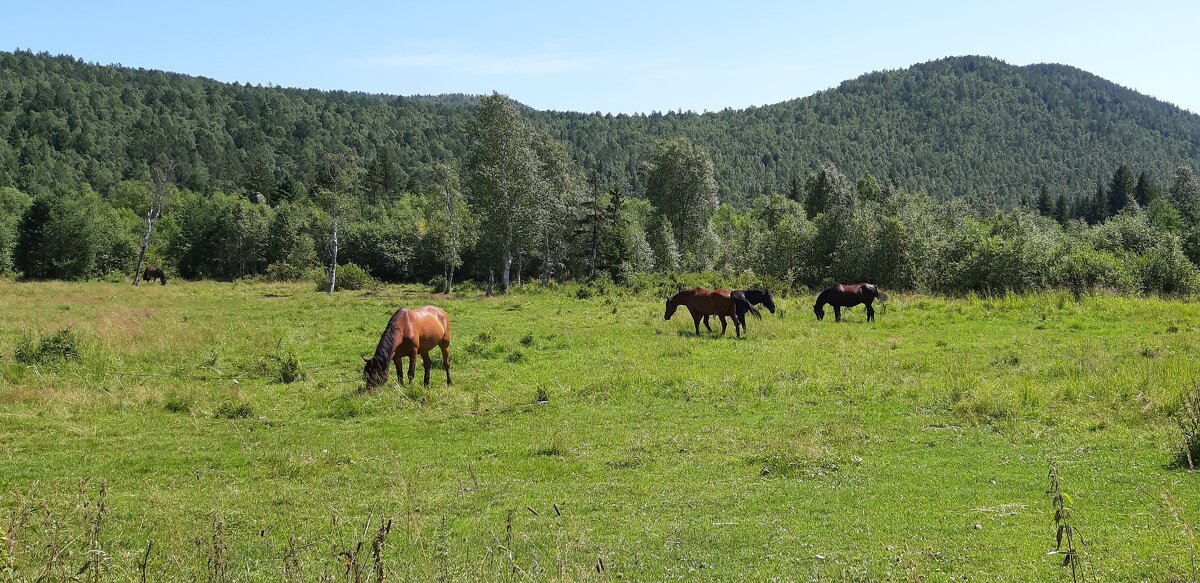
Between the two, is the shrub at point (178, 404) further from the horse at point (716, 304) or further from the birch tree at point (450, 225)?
the birch tree at point (450, 225)

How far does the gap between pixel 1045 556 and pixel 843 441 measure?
401 centimetres

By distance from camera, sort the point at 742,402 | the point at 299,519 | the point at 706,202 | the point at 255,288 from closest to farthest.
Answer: the point at 299,519 < the point at 742,402 < the point at 255,288 < the point at 706,202

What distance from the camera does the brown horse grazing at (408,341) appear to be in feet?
44.0

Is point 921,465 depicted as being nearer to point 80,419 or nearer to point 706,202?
point 80,419

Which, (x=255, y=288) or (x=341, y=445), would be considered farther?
(x=255, y=288)

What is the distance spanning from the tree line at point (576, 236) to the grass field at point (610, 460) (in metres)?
17.5

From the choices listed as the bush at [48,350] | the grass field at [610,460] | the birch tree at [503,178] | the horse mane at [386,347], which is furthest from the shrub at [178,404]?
the birch tree at [503,178]

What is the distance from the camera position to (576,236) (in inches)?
2105

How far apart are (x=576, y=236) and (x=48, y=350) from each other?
130 feet

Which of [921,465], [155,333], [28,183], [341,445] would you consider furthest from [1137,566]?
[28,183]

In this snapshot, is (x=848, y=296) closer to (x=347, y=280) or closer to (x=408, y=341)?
(x=408, y=341)

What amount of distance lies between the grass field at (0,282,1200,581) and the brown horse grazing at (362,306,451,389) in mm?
533

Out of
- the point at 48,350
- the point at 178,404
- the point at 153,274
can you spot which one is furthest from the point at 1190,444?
the point at 153,274

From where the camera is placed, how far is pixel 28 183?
11362 cm
